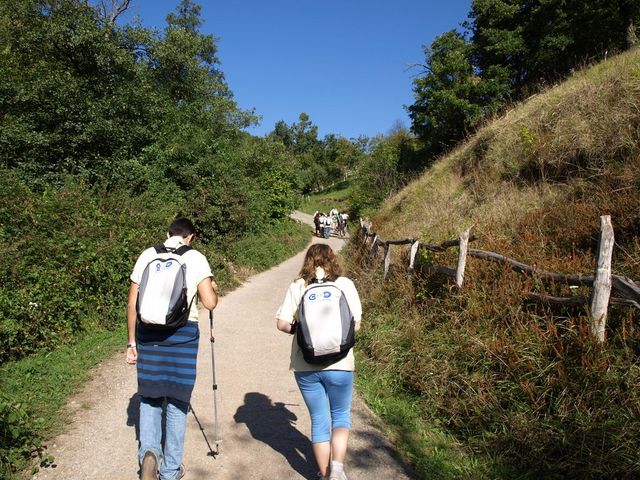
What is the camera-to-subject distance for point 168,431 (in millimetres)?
3361

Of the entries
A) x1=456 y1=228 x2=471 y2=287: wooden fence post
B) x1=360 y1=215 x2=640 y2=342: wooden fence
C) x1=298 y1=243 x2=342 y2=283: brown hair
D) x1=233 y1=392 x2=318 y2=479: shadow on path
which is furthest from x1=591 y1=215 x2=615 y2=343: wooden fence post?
x1=233 y1=392 x2=318 y2=479: shadow on path

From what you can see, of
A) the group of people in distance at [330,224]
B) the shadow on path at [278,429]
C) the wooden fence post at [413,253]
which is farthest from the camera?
the group of people in distance at [330,224]

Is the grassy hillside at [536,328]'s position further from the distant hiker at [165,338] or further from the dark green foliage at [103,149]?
the dark green foliage at [103,149]

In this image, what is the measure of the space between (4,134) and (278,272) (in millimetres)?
9087

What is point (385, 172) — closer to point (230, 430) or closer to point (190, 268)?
point (230, 430)

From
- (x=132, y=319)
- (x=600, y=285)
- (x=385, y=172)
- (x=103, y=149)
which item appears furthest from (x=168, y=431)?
(x=385, y=172)

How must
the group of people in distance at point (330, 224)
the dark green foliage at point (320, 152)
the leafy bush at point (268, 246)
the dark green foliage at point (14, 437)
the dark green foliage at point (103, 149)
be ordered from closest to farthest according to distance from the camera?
1. the dark green foliage at point (14, 437)
2. the dark green foliage at point (103, 149)
3. the leafy bush at point (268, 246)
4. the group of people in distance at point (330, 224)
5. the dark green foliage at point (320, 152)

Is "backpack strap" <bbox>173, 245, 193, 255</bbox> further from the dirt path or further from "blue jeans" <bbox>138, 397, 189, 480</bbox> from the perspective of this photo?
the dirt path

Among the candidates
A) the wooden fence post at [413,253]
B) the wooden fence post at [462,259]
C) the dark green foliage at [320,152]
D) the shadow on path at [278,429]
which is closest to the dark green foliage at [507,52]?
the wooden fence post at [413,253]

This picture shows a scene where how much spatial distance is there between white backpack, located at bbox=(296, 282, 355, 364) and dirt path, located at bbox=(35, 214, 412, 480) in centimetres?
133

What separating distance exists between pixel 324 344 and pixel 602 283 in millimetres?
2459

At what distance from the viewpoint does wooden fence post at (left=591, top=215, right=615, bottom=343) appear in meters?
3.71

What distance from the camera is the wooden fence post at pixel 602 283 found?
371cm

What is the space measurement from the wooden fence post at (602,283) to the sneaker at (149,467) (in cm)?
364
